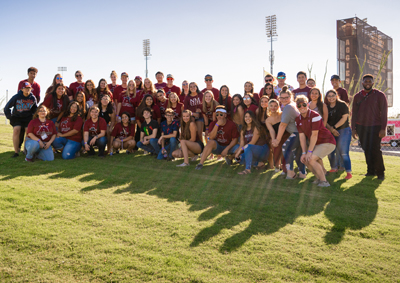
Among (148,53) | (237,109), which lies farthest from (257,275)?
(148,53)

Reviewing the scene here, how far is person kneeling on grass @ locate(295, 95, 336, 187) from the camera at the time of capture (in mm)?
Answer: 4723

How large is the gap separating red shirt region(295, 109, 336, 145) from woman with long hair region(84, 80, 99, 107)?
5.65 metres

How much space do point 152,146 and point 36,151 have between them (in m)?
2.79

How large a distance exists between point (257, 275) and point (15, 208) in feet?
10.1

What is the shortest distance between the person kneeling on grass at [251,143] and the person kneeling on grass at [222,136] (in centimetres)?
31

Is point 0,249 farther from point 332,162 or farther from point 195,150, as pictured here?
point 332,162

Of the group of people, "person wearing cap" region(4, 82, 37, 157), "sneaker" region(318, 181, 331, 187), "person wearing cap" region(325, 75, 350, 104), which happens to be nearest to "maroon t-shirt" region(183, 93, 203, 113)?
the group of people

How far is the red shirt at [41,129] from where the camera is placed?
22.2 ft

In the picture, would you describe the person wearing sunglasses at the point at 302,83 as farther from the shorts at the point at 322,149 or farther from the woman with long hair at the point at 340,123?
the shorts at the point at 322,149

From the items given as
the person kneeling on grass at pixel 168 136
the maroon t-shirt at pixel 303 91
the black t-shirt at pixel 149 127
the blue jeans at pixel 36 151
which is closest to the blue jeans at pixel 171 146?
the person kneeling on grass at pixel 168 136

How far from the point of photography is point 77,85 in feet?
26.6

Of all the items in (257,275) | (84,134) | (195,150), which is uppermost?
(84,134)

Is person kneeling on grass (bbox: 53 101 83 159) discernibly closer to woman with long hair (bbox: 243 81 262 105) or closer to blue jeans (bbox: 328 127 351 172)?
woman with long hair (bbox: 243 81 262 105)

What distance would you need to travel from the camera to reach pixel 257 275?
226 centimetres
